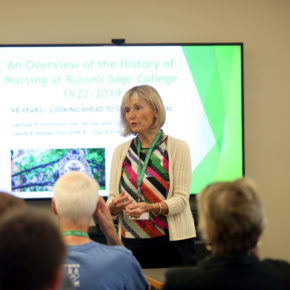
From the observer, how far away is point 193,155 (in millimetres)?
4492

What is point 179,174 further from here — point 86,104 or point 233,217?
point 86,104

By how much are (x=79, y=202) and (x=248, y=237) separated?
70 cm

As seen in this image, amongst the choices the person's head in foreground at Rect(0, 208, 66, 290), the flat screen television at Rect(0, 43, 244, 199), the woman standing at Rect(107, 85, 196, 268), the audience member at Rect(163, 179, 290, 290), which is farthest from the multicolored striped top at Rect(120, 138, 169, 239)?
the person's head in foreground at Rect(0, 208, 66, 290)

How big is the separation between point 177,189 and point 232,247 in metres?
1.55

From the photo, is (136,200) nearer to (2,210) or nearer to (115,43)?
(2,210)

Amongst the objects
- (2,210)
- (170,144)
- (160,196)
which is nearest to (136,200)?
(160,196)

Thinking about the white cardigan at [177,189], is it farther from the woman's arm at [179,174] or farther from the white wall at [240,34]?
the white wall at [240,34]

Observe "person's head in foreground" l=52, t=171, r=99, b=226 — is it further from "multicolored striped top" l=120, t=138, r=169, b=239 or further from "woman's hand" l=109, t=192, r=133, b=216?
"multicolored striped top" l=120, t=138, r=169, b=239

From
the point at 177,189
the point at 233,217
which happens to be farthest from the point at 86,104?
the point at 233,217

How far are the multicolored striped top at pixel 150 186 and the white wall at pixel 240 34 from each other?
1.66 meters

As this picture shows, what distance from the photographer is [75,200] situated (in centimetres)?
189

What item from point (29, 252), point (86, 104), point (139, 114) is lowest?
point (29, 252)

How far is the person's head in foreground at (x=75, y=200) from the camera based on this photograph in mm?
1886

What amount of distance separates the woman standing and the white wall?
1.66 m
